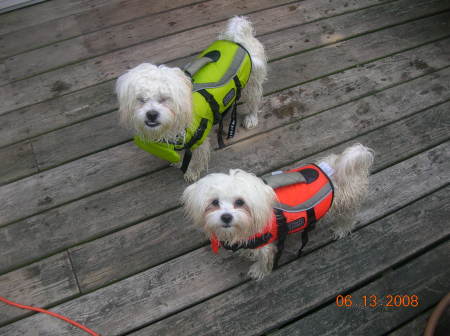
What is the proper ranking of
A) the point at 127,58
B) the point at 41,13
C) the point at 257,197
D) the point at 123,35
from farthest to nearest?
Result: the point at 41,13, the point at 123,35, the point at 127,58, the point at 257,197

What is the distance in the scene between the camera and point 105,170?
2414 mm

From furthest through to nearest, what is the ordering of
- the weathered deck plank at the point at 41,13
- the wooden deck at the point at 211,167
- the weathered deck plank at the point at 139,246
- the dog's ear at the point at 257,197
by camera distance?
the weathered deck plank at the point at 41,13, the weathered deck plank at the point at 139,246, the wooden deck at the point at 211,167, the dog's ear at the point at 257,197

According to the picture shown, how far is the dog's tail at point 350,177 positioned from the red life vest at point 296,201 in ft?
0.24

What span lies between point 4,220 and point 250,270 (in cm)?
160

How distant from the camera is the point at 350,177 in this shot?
69.9 inches

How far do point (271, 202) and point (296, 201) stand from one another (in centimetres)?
21

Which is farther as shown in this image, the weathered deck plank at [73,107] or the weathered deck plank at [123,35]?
the weathered deck plank at [123,35]

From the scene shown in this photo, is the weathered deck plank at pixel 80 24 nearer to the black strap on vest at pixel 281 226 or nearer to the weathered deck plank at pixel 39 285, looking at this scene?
the weathered deck plank at pixel 39 285

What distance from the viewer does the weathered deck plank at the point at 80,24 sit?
10.1 ft

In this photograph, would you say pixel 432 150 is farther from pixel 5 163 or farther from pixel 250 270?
pixel 5 163

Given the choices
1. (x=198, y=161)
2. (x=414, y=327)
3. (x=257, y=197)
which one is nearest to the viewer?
(x=257, y=197)

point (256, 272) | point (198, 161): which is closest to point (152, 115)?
point (198, 161)

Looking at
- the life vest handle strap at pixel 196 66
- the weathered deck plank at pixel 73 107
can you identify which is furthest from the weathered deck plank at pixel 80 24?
the life vest handle strap at pixel 196 66

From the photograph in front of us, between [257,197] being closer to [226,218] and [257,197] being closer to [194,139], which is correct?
[226,218]
